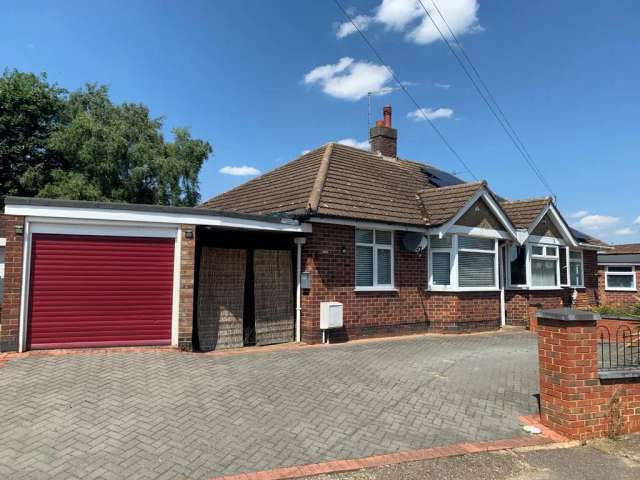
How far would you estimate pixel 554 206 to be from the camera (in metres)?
15.4

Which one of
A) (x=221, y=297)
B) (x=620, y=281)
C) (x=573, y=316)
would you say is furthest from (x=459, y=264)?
(x=620, y=281)

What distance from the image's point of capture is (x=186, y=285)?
834cm

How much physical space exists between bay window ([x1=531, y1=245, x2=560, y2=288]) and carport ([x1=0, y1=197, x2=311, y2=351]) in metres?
9.86

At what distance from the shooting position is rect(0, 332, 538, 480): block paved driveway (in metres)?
4.09

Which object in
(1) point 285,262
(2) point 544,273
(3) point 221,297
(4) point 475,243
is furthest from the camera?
(2) point 544,273

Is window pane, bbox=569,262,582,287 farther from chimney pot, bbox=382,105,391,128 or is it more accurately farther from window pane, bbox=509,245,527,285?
chimney pot, bbox=382,105,391,128

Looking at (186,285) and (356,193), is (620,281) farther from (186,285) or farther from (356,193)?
(186,285)

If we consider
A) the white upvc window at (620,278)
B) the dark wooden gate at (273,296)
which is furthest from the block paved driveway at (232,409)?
the white upvc window at (620,278)

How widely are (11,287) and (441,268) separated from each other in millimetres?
9805

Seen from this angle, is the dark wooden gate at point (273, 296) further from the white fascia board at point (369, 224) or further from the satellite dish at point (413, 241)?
the satellite dish at point (413, 241)

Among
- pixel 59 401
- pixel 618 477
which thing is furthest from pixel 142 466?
pixel 618 477

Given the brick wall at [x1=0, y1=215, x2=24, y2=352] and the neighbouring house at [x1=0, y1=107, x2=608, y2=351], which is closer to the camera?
the brick wall at [x1=0, y1=215, x2=24, y2=352]

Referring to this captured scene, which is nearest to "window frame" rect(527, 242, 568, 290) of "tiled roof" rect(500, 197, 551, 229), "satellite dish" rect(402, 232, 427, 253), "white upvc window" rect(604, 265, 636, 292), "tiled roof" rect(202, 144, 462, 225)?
"tiled roof" rect(500, 197, 551, 229)

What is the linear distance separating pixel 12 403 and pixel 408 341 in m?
7.80
